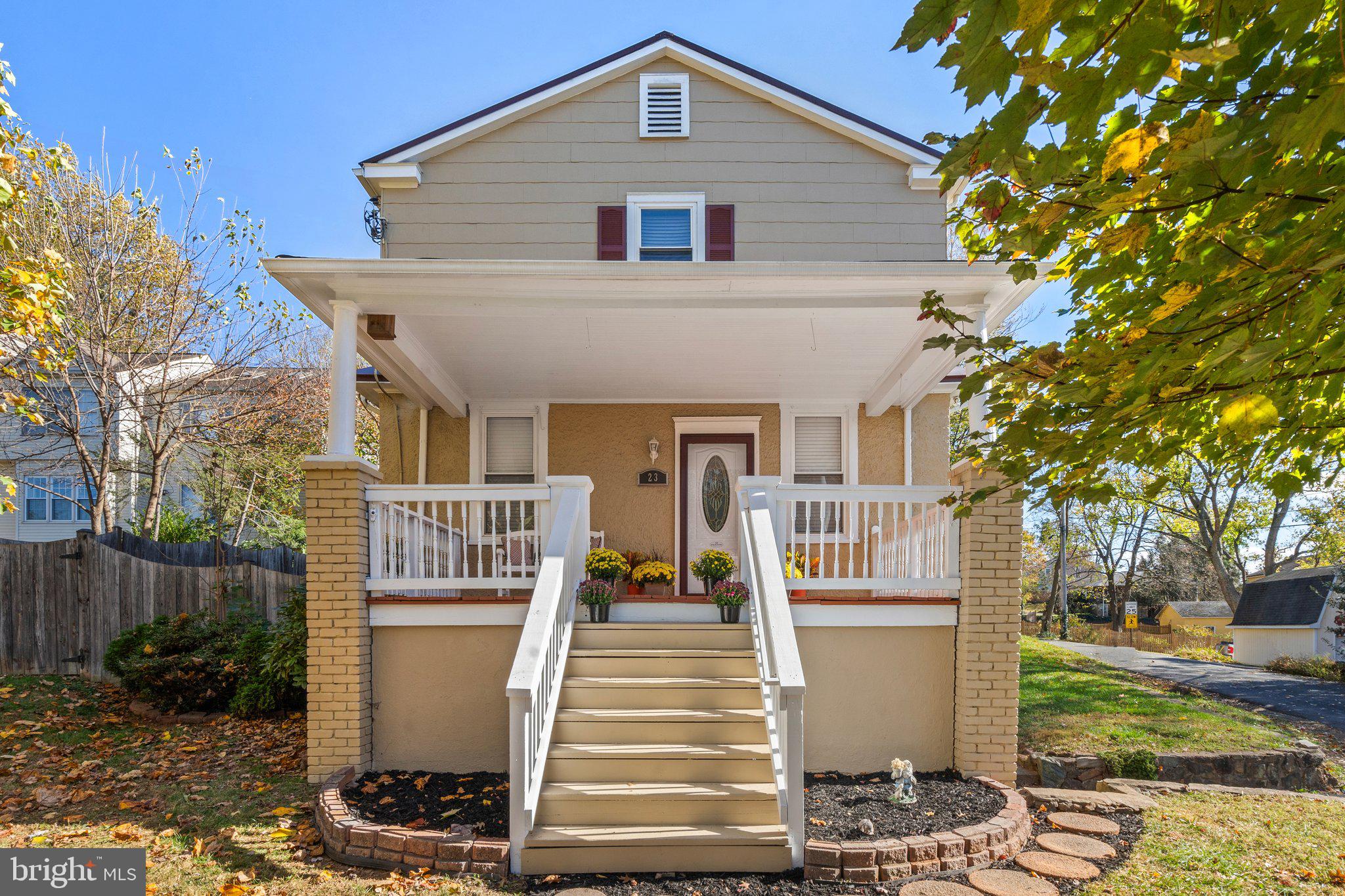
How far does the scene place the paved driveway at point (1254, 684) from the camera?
1180 cm

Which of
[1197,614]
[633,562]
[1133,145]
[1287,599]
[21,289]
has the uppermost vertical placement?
[21,289]

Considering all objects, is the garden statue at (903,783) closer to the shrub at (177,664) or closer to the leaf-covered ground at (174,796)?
the leaf-covered ground at (174,796)

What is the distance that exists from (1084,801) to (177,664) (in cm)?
818

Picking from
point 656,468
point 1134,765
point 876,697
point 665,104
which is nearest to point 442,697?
point 876,697

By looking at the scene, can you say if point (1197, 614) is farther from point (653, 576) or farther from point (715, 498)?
point (653, 576)

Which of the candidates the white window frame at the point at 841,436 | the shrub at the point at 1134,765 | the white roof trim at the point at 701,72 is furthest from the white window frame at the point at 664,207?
the shrub at the point at 1134,765

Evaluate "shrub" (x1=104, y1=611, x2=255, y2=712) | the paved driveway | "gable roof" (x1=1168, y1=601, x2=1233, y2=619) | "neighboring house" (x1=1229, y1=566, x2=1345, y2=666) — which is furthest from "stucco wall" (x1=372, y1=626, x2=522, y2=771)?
"gable roof" (x1=1168, y1=601, x2=1233, y2=619)

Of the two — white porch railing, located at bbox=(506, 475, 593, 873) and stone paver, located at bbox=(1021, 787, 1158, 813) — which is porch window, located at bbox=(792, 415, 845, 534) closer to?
white porch railing, located at bbox=(506, 475, 593, 873)

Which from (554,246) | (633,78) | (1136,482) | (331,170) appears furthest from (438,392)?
(1136,482)

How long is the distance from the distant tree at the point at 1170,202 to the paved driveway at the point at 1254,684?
10.2m

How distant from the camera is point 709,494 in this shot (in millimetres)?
10453

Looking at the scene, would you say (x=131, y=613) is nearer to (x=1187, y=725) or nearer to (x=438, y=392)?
(x=438, y=392)

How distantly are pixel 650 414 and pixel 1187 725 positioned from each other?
274 inches

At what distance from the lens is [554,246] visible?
375 inches
